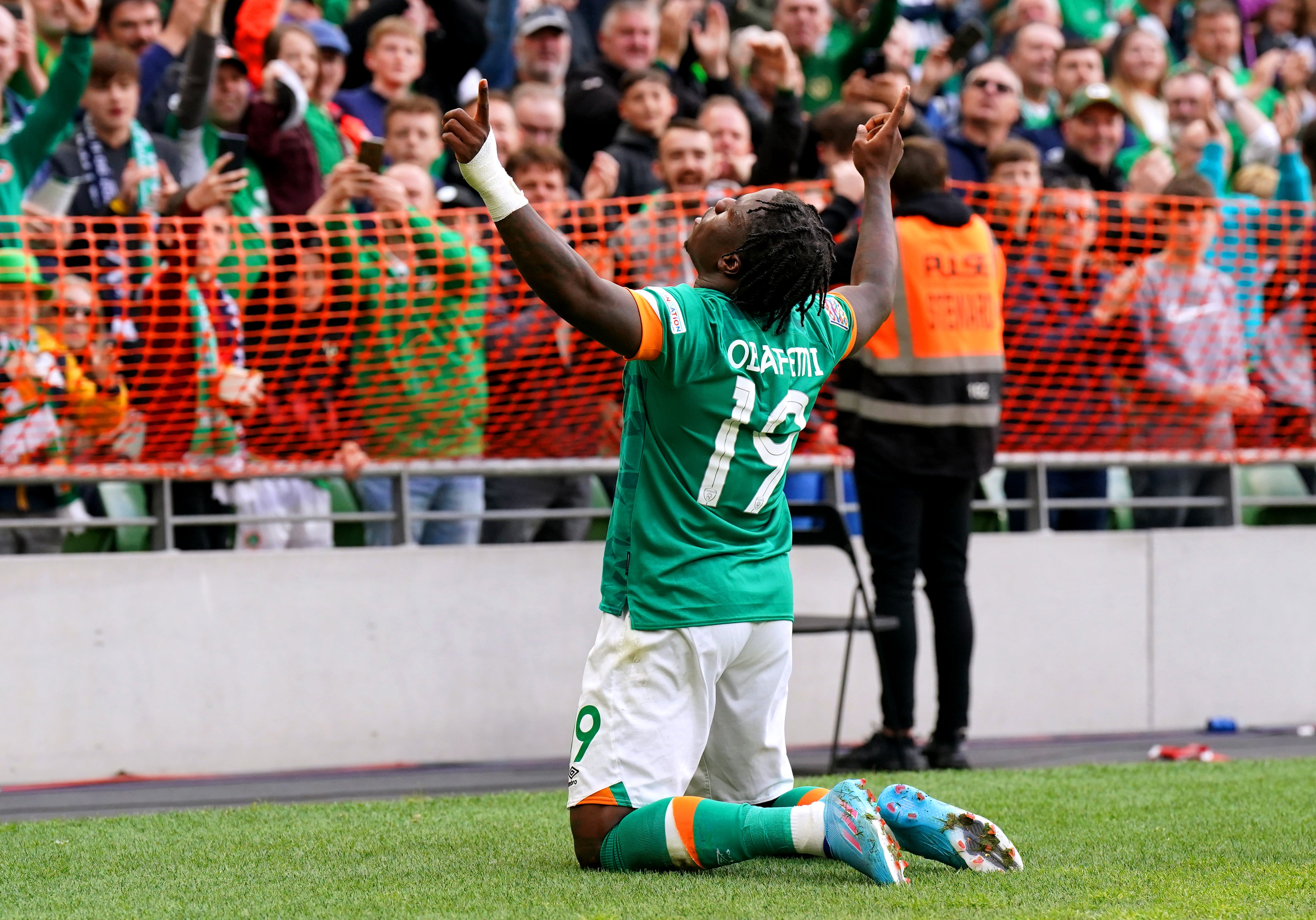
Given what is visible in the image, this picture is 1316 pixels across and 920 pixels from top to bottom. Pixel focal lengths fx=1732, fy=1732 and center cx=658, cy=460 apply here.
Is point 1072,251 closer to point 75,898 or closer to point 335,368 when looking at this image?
point 335,368

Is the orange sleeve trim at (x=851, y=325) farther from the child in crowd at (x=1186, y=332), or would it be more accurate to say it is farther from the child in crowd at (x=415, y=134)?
the child in crowd at (x=1186, y=332)

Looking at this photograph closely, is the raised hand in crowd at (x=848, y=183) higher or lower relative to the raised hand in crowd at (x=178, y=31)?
lower

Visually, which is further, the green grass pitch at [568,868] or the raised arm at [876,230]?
the raised arm at [876,230]

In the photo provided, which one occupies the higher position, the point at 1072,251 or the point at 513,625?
the point at 1072,251

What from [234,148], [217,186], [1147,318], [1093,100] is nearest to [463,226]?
[217,186]

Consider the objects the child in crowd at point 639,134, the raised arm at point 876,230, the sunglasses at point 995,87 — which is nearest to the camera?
the raised arm at point 876,230

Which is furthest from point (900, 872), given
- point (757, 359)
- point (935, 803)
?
point (757, 359)

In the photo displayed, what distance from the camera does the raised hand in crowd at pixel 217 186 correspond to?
643cm

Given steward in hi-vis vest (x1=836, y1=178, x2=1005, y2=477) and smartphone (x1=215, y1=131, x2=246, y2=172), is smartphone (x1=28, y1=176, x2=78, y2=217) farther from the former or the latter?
steward in hi-vis vest (x1=836, y1=178, x2=1005, y2=477)

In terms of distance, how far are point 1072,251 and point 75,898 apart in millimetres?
5471

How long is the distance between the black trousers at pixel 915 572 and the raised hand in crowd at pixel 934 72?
4201 mm

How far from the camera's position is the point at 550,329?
279 inches

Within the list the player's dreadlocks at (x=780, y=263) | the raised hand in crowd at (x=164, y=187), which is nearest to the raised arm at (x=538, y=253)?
the player's dreadlocks at (x=780, y=263)

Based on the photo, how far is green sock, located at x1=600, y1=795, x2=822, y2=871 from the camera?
3.85 metres
